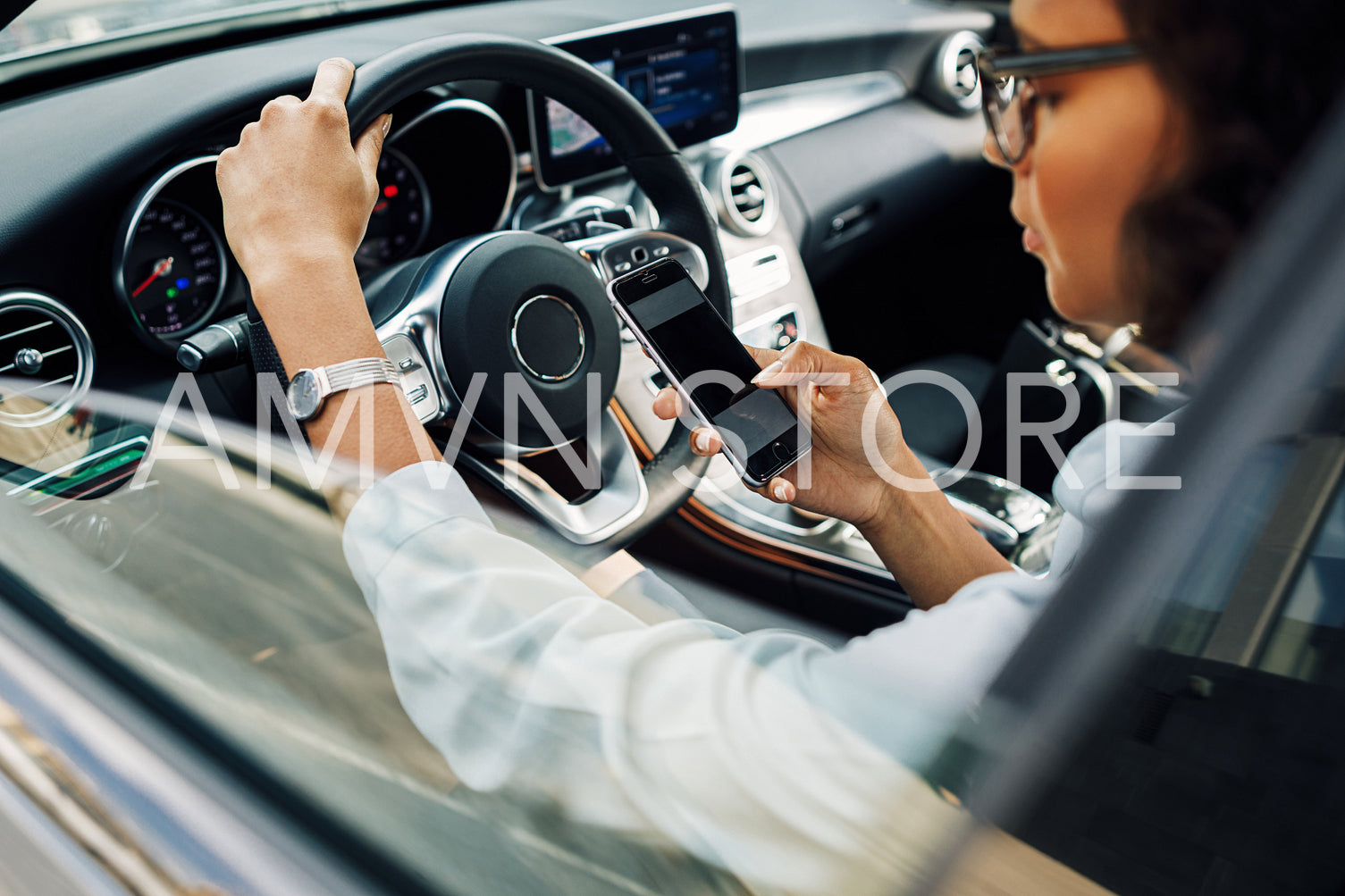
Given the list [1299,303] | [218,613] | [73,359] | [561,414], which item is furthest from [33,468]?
[1299,303]

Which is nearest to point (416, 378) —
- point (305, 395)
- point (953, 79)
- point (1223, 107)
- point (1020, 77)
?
point (305, 395)

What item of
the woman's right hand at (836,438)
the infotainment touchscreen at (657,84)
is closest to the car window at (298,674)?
the woman's right hand at (836,438)

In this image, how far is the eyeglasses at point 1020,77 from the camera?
550 millimetres

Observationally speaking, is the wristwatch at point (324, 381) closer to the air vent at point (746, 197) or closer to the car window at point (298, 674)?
the car window at point (298, 674)

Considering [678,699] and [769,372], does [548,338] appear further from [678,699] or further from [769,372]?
[678,699]

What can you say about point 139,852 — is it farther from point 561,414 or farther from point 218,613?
point 561,414

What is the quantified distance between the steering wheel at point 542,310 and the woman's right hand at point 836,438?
0.47 ft

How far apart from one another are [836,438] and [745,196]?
89 centimetres

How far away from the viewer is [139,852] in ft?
1.91

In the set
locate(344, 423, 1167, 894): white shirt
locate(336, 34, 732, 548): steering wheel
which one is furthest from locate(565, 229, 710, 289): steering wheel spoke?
locate(344, 423, 1167, 894): white shirt

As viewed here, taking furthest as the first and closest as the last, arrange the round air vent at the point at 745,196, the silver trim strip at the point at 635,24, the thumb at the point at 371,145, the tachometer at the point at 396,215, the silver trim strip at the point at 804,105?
the silver trim strip at the point at 804,105 < the round air vent at the point at 745,196 < the silver trim strip at the point at 635,24 < the tachometer at the point at 396,215 < the thumb at the point at 371,145

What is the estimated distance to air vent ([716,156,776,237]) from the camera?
1.75m

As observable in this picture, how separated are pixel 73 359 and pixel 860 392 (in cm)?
87

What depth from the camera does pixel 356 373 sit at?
74cm
